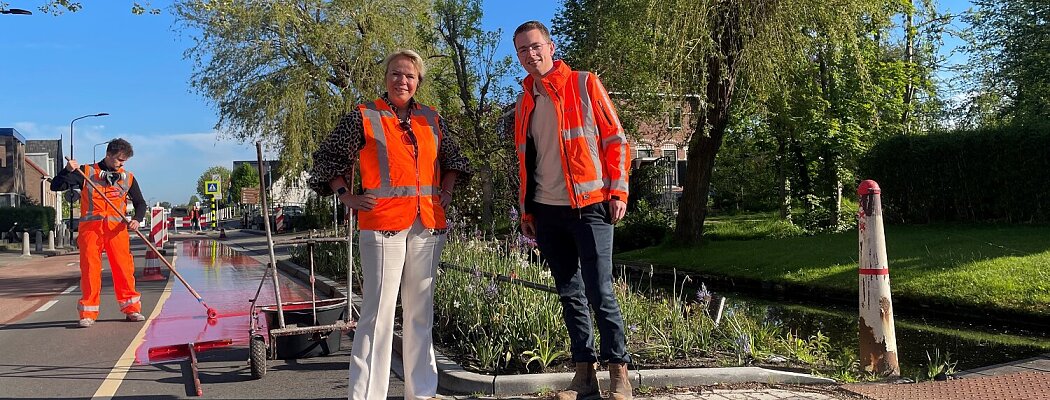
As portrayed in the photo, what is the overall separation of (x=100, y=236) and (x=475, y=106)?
39.9ft

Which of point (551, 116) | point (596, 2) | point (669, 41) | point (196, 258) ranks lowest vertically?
point (196, 258)

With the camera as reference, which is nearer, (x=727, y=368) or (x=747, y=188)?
(x=727, y=368)

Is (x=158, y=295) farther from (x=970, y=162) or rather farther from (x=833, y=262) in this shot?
(x=970, y=162)

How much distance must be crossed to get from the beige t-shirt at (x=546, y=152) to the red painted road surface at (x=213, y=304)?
3752mm

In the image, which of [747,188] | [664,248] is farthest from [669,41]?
[747,188]

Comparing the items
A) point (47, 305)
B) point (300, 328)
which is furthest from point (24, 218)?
point (300, 328)

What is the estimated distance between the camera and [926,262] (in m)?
11.2

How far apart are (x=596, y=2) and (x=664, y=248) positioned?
5.73m

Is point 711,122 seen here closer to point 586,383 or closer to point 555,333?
point 555,333

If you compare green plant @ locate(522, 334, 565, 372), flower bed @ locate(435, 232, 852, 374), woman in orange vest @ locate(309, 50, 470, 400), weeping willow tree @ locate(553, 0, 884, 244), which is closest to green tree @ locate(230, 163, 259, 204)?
weeping willow tree @ locate(553, 0, 884, 244)

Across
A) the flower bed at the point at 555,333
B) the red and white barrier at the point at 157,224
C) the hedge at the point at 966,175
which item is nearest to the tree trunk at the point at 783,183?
the hedge at the point at 966,175

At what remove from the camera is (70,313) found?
31.6 feet

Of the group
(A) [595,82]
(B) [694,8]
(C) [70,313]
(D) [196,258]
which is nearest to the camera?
(A) [595,82]

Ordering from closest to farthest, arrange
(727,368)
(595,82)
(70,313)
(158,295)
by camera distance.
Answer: (595,82)
(727,368)
(70,313)
(158,295)
